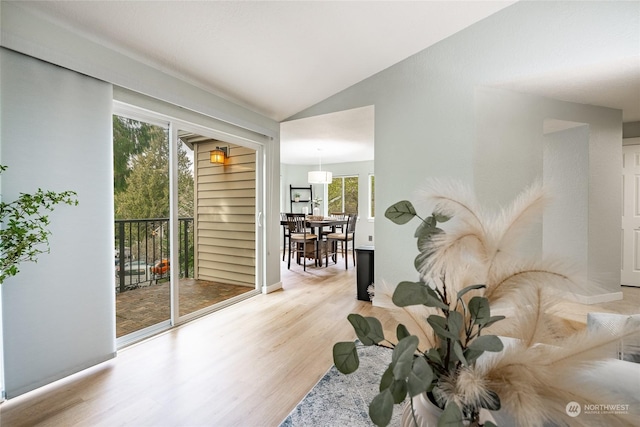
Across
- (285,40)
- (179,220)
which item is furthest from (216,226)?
(285,40)

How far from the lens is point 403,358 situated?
1.34ft

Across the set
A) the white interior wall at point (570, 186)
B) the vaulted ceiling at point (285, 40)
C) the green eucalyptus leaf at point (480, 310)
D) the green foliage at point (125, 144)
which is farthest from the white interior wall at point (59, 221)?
the white interior wall at point (570, 186)

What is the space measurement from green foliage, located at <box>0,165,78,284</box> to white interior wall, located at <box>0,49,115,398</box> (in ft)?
0.19

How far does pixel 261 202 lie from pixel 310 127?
4.51 feet

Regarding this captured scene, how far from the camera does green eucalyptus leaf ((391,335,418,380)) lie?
401 millimetres

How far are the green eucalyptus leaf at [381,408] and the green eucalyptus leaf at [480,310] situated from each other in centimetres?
20

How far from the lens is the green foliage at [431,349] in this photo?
407mm

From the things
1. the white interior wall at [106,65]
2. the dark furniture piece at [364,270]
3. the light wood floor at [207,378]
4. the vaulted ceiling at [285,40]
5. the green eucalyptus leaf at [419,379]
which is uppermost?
the vaulted ceiling at [285,40]

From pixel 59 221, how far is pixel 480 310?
2.33 meters

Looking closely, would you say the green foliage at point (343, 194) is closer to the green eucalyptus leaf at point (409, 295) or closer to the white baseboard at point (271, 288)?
the white baseboard at point (271, 288)

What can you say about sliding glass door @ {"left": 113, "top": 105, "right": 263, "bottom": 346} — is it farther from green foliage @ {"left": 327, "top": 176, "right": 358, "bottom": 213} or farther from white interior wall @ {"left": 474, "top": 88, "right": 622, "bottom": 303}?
green foliage @ {"left": 327, "top": 176, "right": 358, "bottom": 213}

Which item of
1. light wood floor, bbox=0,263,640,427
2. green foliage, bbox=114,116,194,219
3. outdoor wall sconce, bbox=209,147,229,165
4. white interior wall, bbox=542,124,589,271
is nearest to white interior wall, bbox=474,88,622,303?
white interior wall, bbox=542,124,589,271

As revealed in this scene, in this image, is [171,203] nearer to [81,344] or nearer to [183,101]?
[183,101]

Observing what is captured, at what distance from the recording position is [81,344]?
1936mm
